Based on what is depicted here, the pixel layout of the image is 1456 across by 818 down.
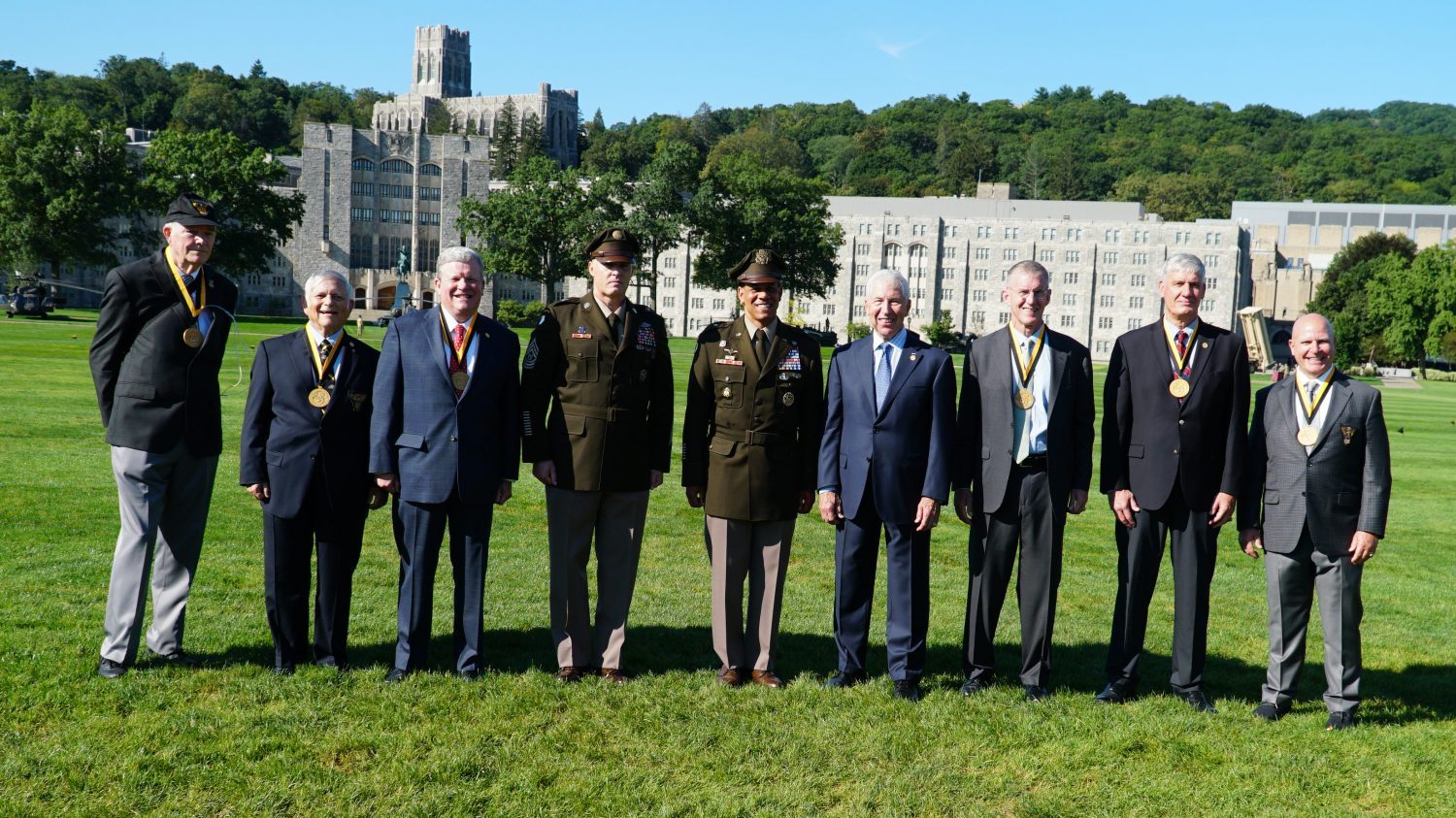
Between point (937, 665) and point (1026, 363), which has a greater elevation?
point (1026, 363)

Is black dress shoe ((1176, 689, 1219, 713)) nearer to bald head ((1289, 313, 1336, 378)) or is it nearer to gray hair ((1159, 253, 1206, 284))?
bald head ((1289, 313, 1336, 378))

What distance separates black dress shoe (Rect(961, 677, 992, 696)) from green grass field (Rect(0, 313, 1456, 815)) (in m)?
0.10

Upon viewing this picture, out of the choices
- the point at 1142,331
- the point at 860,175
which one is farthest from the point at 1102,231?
the point at 1142,331

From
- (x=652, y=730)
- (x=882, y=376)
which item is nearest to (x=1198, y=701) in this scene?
(x=882, y=376)

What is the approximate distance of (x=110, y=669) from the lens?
6227 millimetres

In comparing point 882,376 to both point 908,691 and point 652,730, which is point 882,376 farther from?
point 652,730

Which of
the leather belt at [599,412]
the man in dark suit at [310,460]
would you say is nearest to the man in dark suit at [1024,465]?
the leather belt at [599,412]

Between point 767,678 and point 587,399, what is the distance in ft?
6.20

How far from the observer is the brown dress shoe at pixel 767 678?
6676 mm

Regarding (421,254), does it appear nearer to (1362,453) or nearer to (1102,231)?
(1102,231)

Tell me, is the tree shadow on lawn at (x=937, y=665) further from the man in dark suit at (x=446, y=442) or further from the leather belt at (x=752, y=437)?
the leather belt at (x=752, y=437)

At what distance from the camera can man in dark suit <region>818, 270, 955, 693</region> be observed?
6633mm

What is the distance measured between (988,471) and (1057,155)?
172m

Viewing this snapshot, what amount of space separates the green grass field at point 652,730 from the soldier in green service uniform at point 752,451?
46 centimetres
